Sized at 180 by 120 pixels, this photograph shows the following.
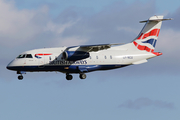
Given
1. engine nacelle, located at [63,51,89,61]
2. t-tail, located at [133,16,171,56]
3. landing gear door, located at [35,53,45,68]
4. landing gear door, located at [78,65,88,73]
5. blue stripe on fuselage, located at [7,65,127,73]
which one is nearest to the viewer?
blue stripe on fuselage, located at [7,65,127,73]

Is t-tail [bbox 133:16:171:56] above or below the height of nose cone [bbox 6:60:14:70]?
above

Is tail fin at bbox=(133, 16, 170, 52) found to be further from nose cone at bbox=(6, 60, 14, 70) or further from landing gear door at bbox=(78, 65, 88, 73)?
nose cone at bbox=(6, 60, 14, 70)

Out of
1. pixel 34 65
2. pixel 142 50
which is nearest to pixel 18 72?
pixel 34 65

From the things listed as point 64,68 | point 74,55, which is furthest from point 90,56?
point 64,68

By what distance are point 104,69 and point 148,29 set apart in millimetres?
7441

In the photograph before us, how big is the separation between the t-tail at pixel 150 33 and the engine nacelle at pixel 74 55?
7472 millimetres

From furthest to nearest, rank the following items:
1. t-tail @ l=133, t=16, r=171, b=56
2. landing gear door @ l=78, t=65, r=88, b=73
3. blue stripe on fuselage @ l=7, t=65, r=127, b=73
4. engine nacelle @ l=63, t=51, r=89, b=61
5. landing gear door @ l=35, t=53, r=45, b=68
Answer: t-tail @ l=133, t=16, r=171, b=56
landing gear door @ l=78, t=65, r=88, b=73
engine nacelle @ l=63, t=51, r=89, b=61
landing gear door @ l=35, t=53, r=45, b=68
blue stripe on fuselage @ l=7, t=65, r=127, b=73

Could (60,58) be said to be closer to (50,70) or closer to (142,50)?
(50,70)

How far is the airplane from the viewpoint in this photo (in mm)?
37156

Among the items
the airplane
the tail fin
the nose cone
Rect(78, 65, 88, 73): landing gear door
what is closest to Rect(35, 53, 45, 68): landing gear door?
the airplane

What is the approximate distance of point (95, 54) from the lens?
130ft

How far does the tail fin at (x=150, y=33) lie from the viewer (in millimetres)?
42838

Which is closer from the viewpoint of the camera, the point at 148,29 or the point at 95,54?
the point at 95,54

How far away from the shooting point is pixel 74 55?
3778 centimetres
